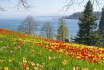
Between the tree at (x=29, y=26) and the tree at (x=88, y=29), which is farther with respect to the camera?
the tree at (x=29, y=26)

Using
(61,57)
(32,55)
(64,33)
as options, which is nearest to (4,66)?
(32,55)

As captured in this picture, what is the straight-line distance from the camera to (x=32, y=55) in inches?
347

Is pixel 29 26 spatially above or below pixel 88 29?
below

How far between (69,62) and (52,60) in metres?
0.55

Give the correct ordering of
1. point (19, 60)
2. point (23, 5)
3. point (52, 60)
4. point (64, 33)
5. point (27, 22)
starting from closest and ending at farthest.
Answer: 1. point (19, 60)
2. point (52, 60)
3. point (23, 5)
4. point (64, 33)
5. point (27, 22)

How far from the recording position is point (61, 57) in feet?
30.2

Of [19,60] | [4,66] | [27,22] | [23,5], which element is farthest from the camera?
[27,22]

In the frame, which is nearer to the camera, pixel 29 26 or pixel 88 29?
pixel 88 29

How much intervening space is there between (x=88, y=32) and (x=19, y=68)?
36694mm

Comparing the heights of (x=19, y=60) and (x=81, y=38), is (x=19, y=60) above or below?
above

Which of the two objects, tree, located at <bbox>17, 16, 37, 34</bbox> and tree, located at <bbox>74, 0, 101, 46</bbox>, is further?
tree, located at <bbox>17, 16, 37, 34</bbox>

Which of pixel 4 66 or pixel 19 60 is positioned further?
pixel 19 60

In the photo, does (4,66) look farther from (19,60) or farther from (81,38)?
(81,38)

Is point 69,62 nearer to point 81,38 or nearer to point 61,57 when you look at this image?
point 61,57
